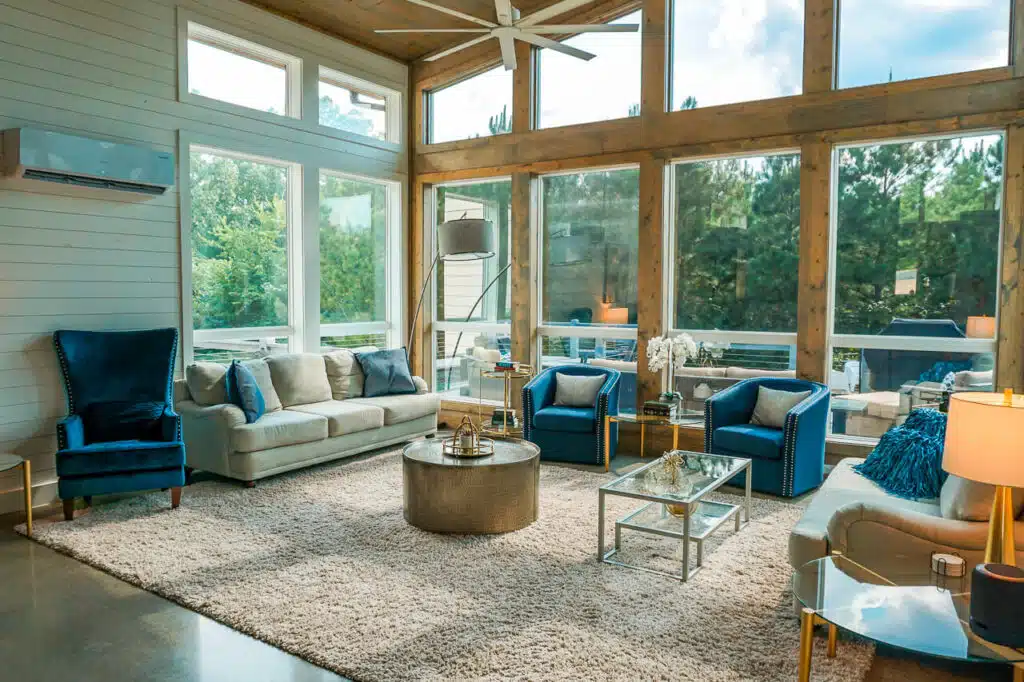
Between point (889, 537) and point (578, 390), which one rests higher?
point (578, 390)

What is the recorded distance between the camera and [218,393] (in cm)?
567

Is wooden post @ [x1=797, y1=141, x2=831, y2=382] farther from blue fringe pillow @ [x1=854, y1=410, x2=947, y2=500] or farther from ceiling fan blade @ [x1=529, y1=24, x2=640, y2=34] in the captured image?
ceiling fan blade @ [x1=529, y1=24, x2=640, y2=34]

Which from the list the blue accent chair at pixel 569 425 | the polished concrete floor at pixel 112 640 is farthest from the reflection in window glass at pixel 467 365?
the polished concrete floor at pixel 112 640

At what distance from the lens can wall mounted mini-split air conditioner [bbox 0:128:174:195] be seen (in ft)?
15.6

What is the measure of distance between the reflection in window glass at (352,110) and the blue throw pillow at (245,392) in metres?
2.78

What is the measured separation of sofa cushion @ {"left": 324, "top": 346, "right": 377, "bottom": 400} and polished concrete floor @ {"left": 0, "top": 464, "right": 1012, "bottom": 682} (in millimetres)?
3109

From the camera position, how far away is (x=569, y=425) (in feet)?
20.1

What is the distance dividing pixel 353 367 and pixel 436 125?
9.54 ft

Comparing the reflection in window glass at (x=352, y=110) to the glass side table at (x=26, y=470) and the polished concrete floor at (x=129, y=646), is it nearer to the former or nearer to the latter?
the glass side table at (x=26, y=470)

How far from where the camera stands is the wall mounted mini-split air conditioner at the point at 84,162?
4766 mm

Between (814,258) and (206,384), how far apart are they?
484cm

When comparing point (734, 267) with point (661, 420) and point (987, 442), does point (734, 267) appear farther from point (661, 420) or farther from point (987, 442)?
point (987, 442)

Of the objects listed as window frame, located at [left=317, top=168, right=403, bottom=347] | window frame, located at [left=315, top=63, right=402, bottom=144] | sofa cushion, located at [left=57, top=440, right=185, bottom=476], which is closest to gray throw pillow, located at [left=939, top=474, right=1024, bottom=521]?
sofa cushion, located at [left=57, top=440, right=185, bottom=476]

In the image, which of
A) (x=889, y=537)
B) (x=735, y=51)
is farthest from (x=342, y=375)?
(x=889, y=537)
